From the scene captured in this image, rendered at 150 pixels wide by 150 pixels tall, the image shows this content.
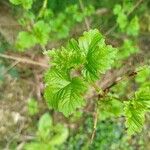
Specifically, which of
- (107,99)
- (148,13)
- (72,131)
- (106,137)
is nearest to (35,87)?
(72,131)

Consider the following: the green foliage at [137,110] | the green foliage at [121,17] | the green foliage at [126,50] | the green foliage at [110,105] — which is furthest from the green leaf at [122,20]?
the green foliage at [137,110]

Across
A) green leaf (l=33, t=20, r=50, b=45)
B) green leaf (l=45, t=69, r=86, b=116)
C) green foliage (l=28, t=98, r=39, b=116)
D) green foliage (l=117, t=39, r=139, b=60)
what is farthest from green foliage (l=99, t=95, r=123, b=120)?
green foliage (l=28, t=98, r=39, b=116)

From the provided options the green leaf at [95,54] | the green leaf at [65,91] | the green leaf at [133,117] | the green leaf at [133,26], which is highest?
the green leaf at [133,26]

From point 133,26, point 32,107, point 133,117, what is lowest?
point 133,117

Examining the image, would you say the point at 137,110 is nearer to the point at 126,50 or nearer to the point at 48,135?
the point at 126,50

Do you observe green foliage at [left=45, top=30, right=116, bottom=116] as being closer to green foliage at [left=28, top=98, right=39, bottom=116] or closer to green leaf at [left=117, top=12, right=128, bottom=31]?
green leaf at [left=117, top=12, right=128, bottom=31]

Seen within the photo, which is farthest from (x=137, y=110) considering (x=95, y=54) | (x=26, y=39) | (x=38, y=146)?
(x=38, y=146)

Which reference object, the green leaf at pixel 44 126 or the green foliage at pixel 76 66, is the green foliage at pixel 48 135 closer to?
the green leaf at pixel 44 126
